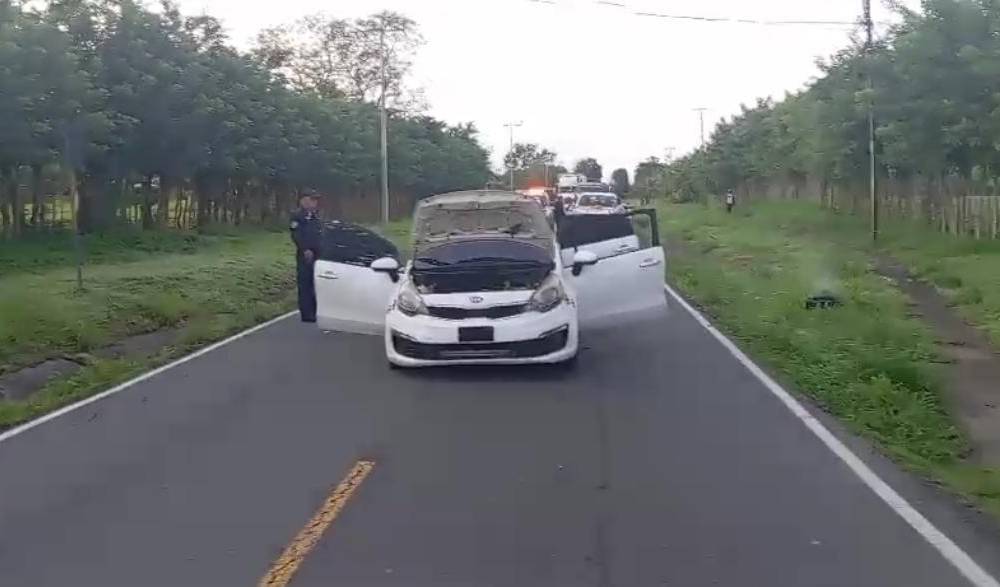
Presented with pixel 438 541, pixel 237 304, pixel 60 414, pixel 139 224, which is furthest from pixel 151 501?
pixel 139 224

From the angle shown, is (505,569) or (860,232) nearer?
(505,569)

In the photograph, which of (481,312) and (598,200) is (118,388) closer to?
(481,312)

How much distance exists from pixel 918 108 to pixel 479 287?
19.4m

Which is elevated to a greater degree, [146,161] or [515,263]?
[146,161]

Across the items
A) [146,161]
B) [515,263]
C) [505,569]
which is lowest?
[505,569]

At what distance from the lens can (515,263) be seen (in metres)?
13.2

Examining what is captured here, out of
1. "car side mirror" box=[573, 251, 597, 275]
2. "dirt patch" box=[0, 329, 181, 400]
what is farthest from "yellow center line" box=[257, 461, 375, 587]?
"car side mirror" box=[573, 251, 597, 275]

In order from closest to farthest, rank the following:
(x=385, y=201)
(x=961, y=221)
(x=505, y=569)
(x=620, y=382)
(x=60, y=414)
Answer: (x=505, y=569) → (x=60, y=414) → (x=620, y=382) → (x=961, y=221) → (x=385, y=201)

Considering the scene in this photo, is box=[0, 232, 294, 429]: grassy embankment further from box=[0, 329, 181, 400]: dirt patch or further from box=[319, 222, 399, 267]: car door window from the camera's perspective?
box=[319, 222, 399, 267]: car door window

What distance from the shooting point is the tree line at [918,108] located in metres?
27.3

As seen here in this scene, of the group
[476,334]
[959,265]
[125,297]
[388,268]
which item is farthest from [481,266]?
[959,265]

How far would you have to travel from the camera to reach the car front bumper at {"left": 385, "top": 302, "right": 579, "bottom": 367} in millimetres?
12406

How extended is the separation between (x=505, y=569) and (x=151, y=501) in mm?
2564

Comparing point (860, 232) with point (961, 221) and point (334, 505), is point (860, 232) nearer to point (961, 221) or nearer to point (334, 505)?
point (961, 221)
